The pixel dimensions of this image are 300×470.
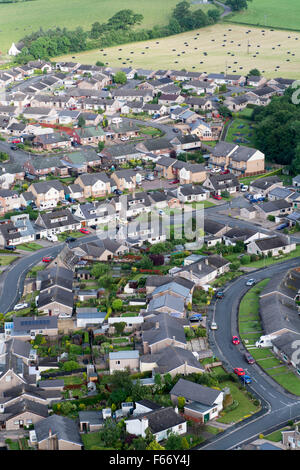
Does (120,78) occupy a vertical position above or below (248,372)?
above

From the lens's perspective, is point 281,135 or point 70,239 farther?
point 281,135

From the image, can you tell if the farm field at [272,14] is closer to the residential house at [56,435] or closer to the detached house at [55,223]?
the detached house at [55,223]

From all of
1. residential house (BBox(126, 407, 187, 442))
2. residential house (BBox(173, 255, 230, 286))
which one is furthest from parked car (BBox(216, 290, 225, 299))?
residential house (BBox(126, 407, 187, 442))

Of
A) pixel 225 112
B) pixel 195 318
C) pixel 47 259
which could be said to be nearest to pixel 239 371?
pixel 195 318

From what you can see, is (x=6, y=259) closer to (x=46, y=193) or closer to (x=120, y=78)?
(x=46, y=193)

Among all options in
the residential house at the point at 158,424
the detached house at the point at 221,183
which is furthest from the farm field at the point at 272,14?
the residential house at the point at 158,424

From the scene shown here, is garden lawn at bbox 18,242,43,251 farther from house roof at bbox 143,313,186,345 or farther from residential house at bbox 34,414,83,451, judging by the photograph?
residential house at bbox 34,414,83,451
